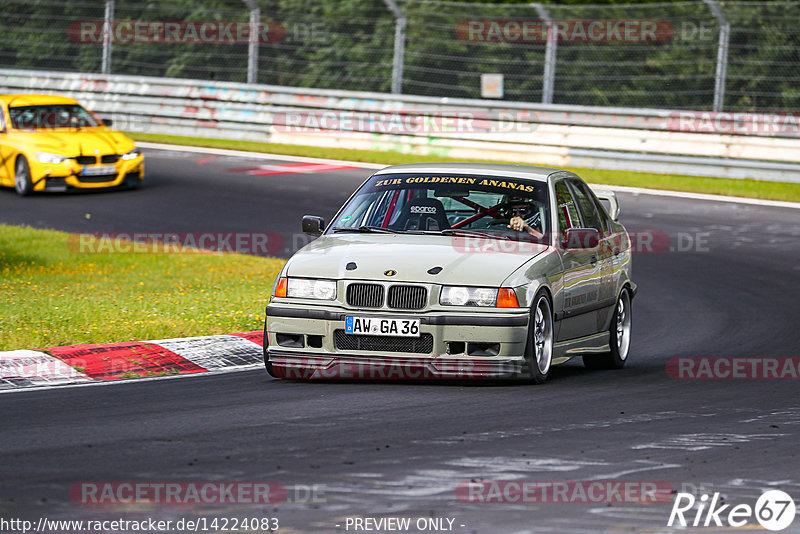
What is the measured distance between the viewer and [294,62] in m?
26.8

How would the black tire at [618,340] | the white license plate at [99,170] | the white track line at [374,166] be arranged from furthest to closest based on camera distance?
the white license plate at [99,170]
the white track line at [374,166]
the black tire at [618,340]

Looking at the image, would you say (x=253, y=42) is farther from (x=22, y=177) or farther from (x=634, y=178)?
(x=634, y=178)

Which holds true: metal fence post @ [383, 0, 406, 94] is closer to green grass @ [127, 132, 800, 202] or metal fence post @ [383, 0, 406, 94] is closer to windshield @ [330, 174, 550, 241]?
green grass @ [127, 132, 800, 202]

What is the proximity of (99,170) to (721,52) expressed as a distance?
32.3 ft

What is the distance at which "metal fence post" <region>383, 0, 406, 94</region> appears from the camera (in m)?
25.2

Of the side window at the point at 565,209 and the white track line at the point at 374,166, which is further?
the white track line at the point at 374,166

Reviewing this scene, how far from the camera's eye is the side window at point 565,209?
9901 millimetres

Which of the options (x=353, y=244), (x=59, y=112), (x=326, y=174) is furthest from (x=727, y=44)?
(x=353, y=244)

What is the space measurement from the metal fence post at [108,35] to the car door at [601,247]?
1883cm

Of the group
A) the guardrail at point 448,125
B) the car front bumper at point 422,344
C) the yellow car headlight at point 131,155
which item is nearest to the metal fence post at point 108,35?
the guardrail at point 448,125

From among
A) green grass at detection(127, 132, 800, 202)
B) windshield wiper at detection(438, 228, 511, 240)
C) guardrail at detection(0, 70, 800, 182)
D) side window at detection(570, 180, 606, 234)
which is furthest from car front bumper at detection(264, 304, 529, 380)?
guardrail at detection(0, 70, 800, 182)

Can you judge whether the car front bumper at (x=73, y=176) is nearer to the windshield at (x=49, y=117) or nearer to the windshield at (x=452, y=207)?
the windshield at (x=49, y=117)

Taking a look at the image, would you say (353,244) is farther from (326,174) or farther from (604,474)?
(326,174)

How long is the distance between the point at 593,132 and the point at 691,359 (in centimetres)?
1303
